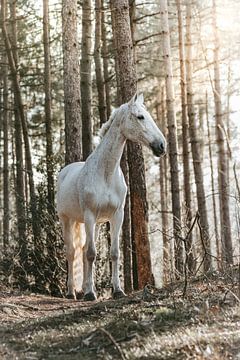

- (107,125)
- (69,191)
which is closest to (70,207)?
(69,191)

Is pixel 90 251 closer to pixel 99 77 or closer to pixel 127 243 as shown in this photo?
pixel 127 243

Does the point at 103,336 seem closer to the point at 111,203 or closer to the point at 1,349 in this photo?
the point at 1,349

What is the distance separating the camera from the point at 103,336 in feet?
15.4

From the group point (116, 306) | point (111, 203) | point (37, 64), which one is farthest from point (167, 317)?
point (37, 64)

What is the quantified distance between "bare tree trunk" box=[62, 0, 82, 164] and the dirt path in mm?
5352

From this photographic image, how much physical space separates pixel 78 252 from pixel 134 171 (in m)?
1.75

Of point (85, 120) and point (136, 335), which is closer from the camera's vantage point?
point (136, 335)

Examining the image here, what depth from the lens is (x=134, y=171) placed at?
404 inches

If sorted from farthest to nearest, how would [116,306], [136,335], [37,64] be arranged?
[37,64], [116,306], [136,335]

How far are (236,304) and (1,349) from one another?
2.34 m

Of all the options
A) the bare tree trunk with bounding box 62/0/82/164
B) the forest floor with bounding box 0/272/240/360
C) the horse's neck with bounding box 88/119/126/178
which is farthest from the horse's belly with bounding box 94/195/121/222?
the bare tree trunk with bounding box 62/0/82/164

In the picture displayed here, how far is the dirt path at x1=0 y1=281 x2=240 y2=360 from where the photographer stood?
4.36 meters

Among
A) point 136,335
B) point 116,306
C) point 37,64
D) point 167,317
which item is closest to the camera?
point 136,335

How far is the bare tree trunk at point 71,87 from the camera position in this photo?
11.4 meters
